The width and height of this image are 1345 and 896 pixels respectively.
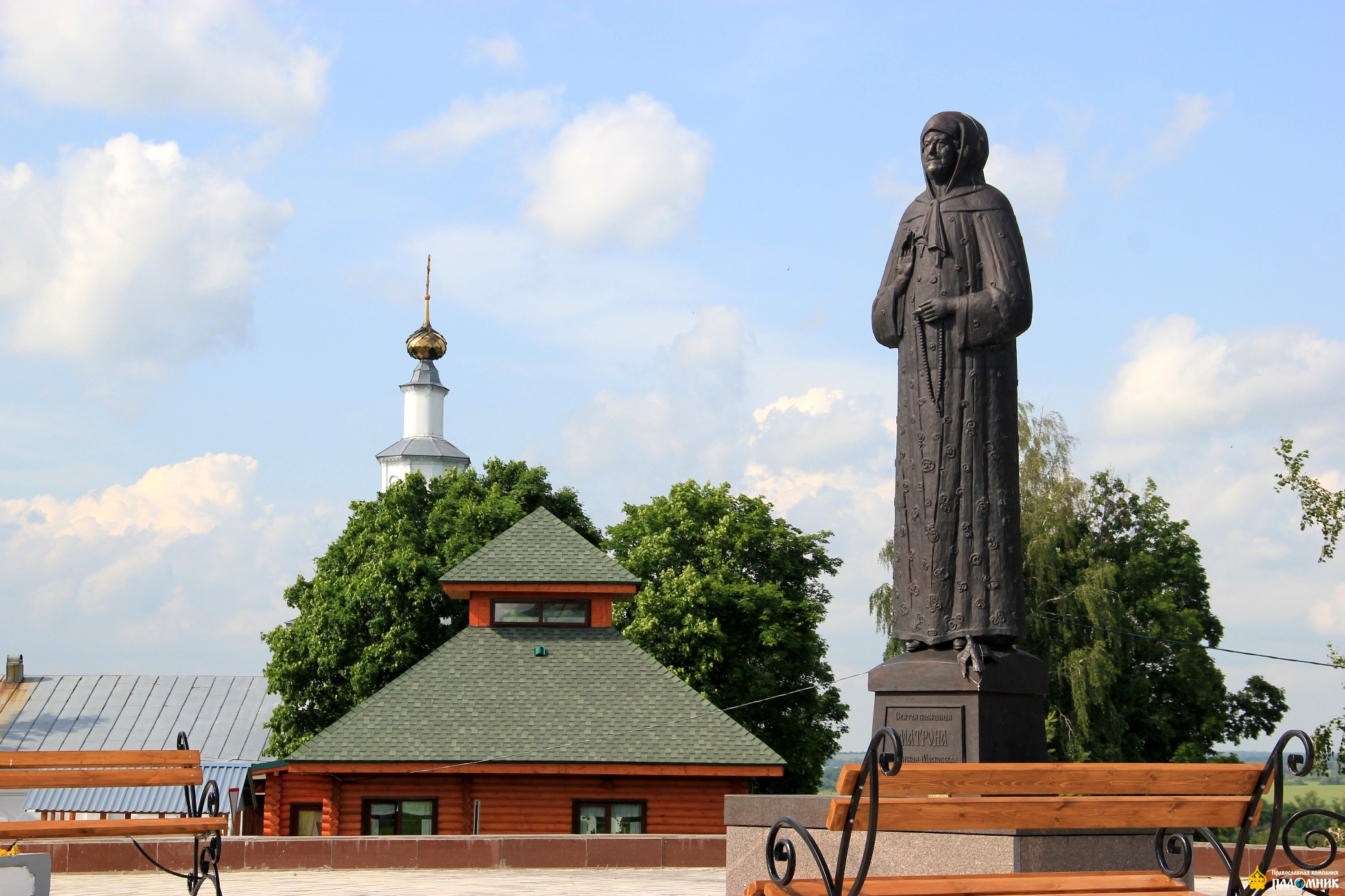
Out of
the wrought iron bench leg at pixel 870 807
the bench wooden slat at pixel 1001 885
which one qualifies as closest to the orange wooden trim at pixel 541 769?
the bench wooden slat at pixel 1001 885

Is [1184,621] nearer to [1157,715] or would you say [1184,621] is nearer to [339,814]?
[1157,715]

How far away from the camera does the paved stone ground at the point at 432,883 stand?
12594 millimetres

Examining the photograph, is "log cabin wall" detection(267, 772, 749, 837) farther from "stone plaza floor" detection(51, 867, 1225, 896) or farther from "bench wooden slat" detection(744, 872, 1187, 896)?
"bench wooden slat" detection(744, 872, 1187, 896)

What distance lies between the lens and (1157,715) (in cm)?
3809

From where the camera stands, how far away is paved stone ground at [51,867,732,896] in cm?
1259

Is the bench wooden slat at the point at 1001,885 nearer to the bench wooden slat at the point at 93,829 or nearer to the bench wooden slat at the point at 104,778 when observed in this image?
the bench wooden slat at the point at 93,829

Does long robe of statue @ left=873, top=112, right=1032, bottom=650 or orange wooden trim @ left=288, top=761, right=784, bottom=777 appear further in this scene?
orange wooden trim @ left=288, top=761, right=784, bottom=777

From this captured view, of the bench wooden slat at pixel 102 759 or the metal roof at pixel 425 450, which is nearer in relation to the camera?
the bench wooden slat at pixel 102 759

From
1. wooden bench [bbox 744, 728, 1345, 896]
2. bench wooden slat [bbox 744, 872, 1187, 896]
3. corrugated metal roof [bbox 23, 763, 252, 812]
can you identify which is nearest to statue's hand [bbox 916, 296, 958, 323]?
wooden bench [bbox 744, 728, 1345, 896]

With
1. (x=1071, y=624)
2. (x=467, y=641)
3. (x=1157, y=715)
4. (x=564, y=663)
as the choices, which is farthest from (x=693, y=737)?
(x=1157, y=715)

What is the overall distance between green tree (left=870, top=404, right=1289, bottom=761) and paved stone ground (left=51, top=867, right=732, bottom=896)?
62.8 feet

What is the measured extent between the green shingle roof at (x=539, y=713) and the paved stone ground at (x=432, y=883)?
641 centimetres

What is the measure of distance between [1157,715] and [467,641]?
66.7 feet

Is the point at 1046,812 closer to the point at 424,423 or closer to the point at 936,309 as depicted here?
the point at 936,309
